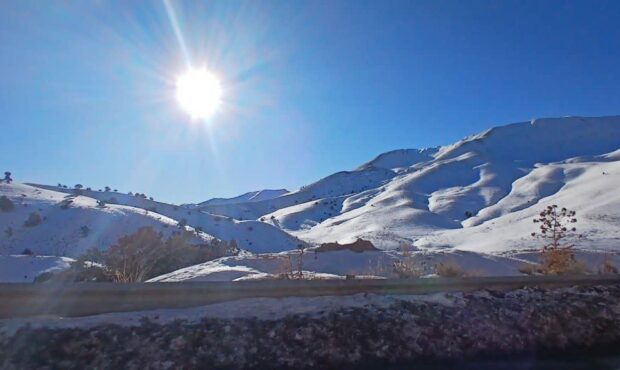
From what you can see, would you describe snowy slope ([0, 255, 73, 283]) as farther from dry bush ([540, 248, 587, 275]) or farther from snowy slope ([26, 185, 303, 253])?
snowy slope ([26, 185, 303, 253])

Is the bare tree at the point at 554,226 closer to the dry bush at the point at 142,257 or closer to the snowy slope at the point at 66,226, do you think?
the dry bush at the point at 142,257

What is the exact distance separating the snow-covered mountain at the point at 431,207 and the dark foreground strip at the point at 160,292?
39.3 feet

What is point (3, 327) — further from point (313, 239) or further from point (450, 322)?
point (313, 239)

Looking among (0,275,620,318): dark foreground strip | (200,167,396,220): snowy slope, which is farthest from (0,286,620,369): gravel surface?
(200,167,396,220): snowy slope

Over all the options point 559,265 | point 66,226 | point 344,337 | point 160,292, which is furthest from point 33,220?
point 344,337

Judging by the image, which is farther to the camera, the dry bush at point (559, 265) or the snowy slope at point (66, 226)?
the snowy slope at point (66, 226)

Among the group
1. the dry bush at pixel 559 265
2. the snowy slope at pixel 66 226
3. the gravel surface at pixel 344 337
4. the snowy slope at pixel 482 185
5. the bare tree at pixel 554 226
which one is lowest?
the gravel surface at pixel 344 337

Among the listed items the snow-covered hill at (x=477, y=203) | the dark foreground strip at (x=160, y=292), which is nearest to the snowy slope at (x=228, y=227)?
the snow-covered hill at (x=477, y=203)

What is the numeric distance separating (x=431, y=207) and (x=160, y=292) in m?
96.5

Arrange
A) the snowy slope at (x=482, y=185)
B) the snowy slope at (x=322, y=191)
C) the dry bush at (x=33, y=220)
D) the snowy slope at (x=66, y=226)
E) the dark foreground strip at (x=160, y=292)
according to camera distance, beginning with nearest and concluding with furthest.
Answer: the dark foreground strip at (x=160, y=292)
the snowy slope at (x=66, y=226)
the dry bush at (x=33, y=220)
the snowy slope at (x=482, y=185)
the snowy slope at (x=322, y=191)

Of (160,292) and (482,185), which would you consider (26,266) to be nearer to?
(160,292)

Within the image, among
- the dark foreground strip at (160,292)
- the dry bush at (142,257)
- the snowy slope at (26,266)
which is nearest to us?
the dark foreground strip at (160,292)

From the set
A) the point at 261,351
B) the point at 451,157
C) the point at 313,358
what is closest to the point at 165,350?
the point at 261,351

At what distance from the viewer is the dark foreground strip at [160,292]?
27.0 ft
